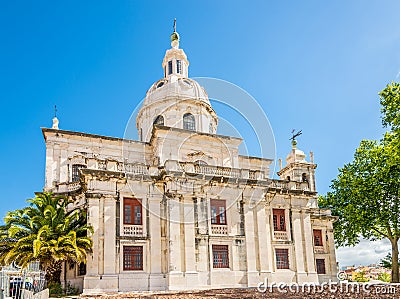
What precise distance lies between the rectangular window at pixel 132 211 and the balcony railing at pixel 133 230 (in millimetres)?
289

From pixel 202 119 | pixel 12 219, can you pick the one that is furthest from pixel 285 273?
pixel 12 219

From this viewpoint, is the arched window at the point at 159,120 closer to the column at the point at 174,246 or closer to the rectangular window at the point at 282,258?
the column at the point at 174,246

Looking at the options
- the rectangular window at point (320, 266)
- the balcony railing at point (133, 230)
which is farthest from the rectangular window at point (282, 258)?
the balcony railing at point (133, 230)

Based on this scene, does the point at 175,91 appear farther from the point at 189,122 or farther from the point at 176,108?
the point at 189,122

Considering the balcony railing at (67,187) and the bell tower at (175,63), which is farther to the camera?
the bell tower at (175,63)

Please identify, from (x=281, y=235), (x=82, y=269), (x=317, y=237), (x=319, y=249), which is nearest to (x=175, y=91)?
(x=281, y=235)

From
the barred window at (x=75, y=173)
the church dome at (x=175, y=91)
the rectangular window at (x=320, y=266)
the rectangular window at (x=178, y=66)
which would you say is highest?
the rectangular window at (x=178, y=66)

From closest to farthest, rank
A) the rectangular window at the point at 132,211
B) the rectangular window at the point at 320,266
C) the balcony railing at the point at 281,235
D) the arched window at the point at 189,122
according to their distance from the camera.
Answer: the rectangular window at the point at 132,211
the balcony railing at the point at 281,235
the rectangular window at the point at 320,266
the arched window at the point at 189,122

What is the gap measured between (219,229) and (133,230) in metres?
5.92

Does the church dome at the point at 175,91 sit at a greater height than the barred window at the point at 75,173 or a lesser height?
greater

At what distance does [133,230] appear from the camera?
2586cm

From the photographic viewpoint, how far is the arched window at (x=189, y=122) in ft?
117

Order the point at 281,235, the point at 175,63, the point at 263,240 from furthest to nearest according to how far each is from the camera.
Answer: the point at 175,63 → the point at 281,235 → the point at 263,240

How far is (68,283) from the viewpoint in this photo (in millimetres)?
24703
